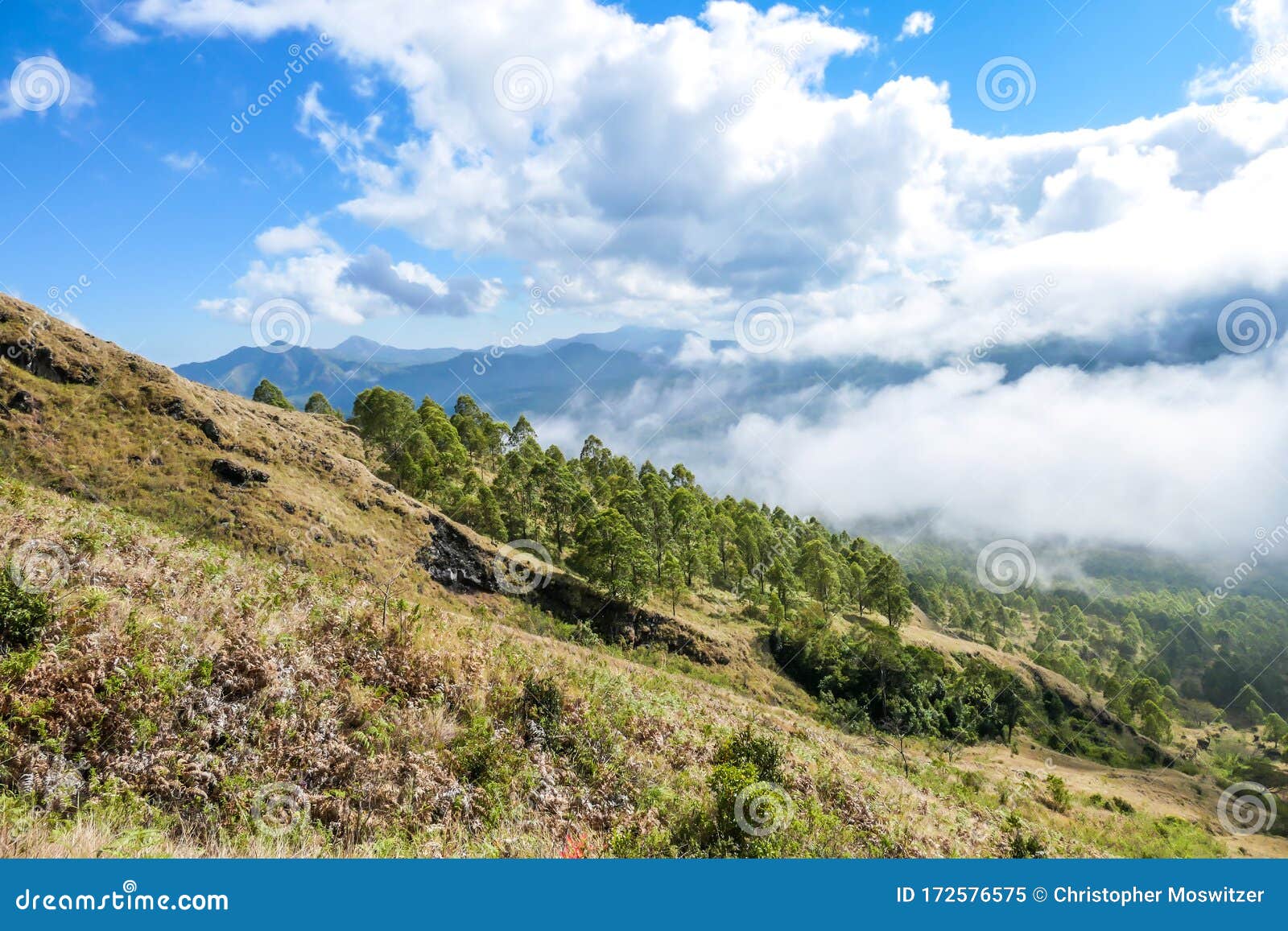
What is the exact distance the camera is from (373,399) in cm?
7006

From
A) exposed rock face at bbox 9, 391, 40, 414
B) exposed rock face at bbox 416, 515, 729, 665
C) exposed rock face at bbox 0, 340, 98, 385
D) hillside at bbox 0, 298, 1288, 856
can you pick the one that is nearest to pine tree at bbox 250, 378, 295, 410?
exposed rock face at bbox 0, 340, 98, 385

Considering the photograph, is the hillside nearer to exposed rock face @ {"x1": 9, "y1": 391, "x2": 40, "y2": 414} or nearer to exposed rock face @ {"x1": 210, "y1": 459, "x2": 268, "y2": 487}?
exposed rock face @ {"x1": 210, "y1": 459, "x2": 268, "y2": 487}

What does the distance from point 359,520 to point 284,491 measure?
5366 mm

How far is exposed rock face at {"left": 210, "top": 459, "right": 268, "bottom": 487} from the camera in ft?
118

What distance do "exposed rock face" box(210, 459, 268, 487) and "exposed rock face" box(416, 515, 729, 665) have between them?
1248 centimetres

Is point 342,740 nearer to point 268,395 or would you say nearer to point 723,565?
point 723,565

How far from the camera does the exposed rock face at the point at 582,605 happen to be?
45750 millimetres

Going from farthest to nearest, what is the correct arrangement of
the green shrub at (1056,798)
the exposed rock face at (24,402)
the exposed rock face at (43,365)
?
the exposed rock face at (43,365)
the green shrub at (1056,798)
the exposed rock face at (24,402)

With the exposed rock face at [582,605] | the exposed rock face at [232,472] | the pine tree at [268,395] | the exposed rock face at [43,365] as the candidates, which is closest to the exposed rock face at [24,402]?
the exposed rock face at [43,365]

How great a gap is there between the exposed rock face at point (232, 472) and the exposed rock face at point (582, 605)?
12.5 m

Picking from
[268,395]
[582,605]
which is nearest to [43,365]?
[582,605]

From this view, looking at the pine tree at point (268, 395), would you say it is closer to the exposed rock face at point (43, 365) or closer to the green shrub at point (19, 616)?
the exposed rock face at point (43, 365)

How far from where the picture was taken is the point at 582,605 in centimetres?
5006

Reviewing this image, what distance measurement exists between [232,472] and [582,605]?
2740 cm
